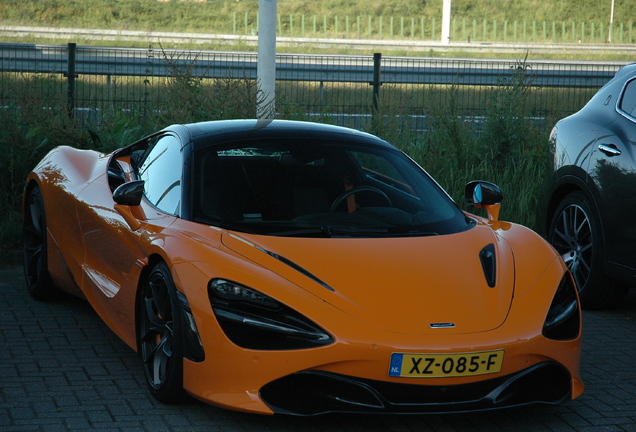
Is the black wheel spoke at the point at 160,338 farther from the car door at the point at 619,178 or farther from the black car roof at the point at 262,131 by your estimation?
the car door at the point at 619,178

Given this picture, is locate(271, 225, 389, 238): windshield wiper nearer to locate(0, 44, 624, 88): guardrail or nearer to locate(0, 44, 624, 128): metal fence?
locate(0, 44, 624, 128): metal fence

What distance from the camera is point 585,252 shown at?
21.3 ft

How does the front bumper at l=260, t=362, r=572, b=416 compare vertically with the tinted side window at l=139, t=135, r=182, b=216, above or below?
below

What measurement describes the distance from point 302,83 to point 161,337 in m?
9.71

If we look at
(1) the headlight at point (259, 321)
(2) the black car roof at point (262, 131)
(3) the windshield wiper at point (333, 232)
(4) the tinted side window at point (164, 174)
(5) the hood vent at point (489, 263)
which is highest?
(2) the black car roof at point (262, 131)

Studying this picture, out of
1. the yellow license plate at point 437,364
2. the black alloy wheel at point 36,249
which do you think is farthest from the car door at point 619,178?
the black alloy wheel at point 36,249

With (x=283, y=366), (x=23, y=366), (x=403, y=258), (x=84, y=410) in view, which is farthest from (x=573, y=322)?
(x=23, y=366)

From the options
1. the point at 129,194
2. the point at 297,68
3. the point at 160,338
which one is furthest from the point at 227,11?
the point at 160,338

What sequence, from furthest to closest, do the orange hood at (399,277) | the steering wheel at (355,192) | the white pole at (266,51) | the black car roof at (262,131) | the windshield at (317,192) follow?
the white pole at (266,51)
the black car roof at (262,131)
the steering wheel at (355,192)
the windshield at (317,192)
the orange hood at (399,277)

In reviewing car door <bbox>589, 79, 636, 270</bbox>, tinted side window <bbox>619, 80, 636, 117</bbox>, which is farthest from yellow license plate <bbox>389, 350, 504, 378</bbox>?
tinted side window <bbox>619, 80, 636, 117</bbox>

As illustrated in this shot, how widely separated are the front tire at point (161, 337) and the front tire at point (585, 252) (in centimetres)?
325

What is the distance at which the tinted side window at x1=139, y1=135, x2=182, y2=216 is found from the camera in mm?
4812

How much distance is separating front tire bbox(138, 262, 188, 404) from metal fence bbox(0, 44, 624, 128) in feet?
16.3

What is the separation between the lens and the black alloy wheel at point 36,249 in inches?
248
